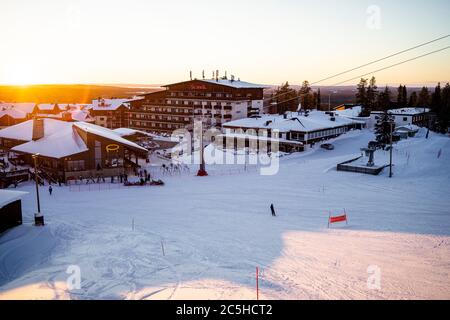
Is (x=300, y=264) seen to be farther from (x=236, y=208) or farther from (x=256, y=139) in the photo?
(x=256, y=139)

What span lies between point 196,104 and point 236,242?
61938 mm

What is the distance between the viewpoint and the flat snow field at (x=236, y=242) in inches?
544

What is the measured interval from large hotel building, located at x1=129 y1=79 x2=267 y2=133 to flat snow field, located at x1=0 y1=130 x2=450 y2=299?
143 ft

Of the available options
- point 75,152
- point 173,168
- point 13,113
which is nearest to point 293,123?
point 173,168

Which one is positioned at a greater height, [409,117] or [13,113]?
[13,113]

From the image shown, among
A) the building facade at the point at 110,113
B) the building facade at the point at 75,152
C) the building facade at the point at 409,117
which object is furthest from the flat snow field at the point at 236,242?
the building facade at the point at 110,113

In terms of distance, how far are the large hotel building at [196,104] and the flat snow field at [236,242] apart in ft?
143

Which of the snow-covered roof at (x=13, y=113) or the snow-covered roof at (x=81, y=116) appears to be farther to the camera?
the snow-covered roof at (x=13, y=113)

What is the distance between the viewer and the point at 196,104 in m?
78.6

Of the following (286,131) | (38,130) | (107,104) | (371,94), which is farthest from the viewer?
(371,94)

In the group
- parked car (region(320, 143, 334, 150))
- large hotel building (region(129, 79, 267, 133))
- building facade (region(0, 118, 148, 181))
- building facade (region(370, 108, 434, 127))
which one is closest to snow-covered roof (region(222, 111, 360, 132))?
parked car (region(320, 143, 334, 150))

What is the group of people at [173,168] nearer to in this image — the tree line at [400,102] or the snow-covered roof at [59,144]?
the snow-covered roof at [59,144]

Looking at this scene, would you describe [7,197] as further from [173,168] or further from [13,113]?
[13,113]

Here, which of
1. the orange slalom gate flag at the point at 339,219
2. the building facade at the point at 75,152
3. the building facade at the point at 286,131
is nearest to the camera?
the orange slalom gate flag at the point at 339,219
